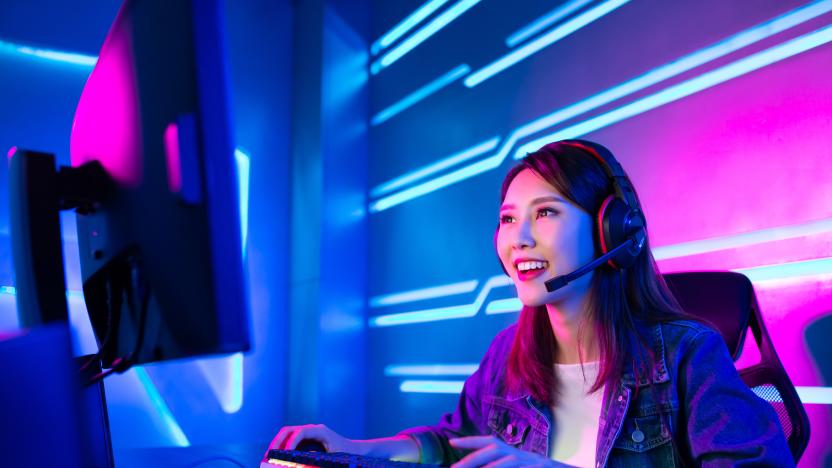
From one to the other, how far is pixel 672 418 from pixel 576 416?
0.56 feet

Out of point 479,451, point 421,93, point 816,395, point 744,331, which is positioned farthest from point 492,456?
point 421,93

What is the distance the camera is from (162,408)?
2203 mm

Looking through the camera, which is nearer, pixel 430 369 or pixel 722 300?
pixel 722 300

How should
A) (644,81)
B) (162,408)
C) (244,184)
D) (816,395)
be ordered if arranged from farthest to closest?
(244,184) → (162,408) → (644,81) → (816,395)

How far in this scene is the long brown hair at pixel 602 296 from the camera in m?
1.05

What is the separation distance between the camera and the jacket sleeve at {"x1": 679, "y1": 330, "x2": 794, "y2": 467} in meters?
0.80

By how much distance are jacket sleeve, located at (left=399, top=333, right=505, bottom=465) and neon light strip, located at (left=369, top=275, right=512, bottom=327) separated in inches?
31.5

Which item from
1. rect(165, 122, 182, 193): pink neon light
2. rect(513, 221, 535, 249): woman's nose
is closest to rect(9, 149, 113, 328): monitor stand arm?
rect(165, 122, 182, 193): pink neon light

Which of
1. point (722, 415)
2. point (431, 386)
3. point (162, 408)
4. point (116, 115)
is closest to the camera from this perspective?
point (116, 115)

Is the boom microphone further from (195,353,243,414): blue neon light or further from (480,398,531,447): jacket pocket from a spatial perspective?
(195,353,243,414): blue neon light

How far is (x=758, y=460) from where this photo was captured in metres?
0.78

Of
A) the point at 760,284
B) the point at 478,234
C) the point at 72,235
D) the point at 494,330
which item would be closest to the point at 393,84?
the point at 478,234

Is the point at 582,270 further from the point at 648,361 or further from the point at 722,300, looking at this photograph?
the point at 722,300

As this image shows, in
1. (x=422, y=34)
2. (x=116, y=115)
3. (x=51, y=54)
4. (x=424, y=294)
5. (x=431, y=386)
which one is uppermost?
(x=422, y=34)
